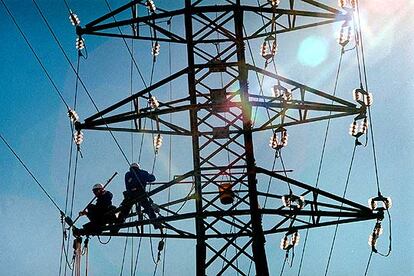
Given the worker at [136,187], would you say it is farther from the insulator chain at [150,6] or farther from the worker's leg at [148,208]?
the insulator chain at [150,6]

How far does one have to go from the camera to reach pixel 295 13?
1598 centimetres

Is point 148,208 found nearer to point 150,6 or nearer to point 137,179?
point 137,179

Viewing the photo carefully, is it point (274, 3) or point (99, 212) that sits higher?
point (274, 3)

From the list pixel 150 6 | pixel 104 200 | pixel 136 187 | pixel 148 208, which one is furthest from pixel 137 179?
pixel 150 6

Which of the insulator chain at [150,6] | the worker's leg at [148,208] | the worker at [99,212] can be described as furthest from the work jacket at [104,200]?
the insulator chain at [150,6]

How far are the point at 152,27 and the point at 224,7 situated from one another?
1784mm

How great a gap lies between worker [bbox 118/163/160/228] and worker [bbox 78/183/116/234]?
1.11 feet

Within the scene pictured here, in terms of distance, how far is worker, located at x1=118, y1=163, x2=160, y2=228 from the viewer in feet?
53.2

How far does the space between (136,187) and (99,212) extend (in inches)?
44.7

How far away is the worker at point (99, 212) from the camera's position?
51.9 feet

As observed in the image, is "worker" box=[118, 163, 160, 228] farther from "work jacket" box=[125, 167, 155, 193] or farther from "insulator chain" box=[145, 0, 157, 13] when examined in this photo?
"insulator chain" box=[145, 0, 157, 13]

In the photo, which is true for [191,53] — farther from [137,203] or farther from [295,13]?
[137,203]

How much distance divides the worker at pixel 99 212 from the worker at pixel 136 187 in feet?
1.11

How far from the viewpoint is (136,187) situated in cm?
1700
